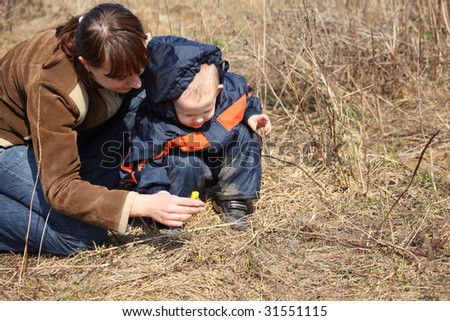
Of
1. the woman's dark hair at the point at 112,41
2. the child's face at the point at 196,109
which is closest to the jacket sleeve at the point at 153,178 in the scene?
the child's face at the point at 196,109

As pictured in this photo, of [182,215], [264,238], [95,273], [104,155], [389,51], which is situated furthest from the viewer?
[389,51]

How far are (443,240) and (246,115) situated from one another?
36.0 inches

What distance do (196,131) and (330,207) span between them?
0.66 m

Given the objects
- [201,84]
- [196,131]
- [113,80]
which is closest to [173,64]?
[201,84]

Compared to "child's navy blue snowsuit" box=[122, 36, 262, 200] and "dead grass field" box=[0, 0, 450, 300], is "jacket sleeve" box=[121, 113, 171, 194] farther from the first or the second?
"dead grass field" box=[0, 0, 450, 300]

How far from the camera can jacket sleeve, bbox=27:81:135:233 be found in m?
2.13

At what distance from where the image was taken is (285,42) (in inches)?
136

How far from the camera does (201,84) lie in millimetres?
2287

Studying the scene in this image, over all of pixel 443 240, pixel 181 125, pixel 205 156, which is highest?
pixel 181 125

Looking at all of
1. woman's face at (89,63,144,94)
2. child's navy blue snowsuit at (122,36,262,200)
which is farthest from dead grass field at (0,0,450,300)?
woman's face at (89,63,144,94)

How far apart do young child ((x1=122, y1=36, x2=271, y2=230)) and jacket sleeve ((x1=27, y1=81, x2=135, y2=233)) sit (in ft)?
0.86

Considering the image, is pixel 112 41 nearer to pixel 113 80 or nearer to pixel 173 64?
pixel 113 80

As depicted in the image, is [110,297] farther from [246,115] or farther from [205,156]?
[246,115]

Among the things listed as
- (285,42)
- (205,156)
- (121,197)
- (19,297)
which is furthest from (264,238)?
(285,42)
